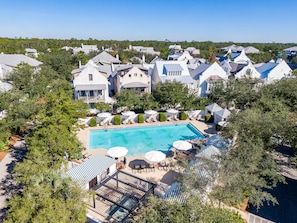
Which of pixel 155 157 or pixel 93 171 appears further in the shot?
pixel 155 157

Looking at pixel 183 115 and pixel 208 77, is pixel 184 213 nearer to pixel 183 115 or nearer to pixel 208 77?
pixel 183 115

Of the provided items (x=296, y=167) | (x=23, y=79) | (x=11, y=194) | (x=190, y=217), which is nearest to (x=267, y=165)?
(x=296, y=167)

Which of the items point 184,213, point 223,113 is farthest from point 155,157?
Result: point 223,113

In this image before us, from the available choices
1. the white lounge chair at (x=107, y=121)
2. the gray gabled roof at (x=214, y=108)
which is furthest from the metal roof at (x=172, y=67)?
the white lounge chair at (x=107, y=121)

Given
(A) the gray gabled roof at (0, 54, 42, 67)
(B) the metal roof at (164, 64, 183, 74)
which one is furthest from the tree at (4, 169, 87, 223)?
(A) the gray gabled roof at (0, 54, 42, 67)

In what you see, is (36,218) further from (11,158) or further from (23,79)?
(23,79)

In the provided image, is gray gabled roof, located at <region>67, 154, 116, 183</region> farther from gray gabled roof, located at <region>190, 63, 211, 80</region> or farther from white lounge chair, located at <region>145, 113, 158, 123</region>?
gray gabled roof, located at <region>190, 63, 211, 80</region>
